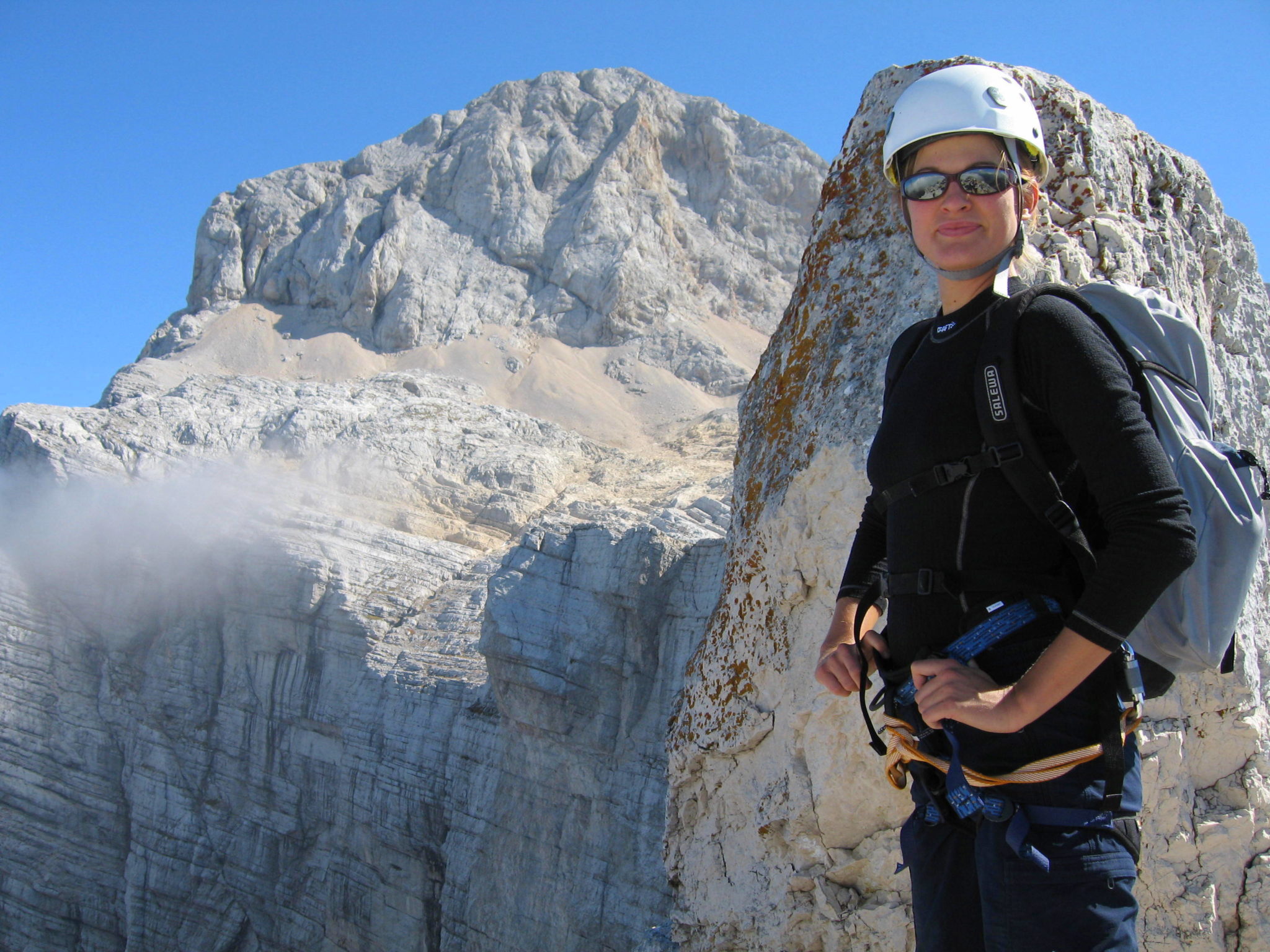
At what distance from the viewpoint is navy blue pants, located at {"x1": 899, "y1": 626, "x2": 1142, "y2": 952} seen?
161 cm

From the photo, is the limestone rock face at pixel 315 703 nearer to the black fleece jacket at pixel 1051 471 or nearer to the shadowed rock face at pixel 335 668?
the shadowed rock face at pixel 335 668

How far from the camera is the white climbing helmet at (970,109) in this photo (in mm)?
1942

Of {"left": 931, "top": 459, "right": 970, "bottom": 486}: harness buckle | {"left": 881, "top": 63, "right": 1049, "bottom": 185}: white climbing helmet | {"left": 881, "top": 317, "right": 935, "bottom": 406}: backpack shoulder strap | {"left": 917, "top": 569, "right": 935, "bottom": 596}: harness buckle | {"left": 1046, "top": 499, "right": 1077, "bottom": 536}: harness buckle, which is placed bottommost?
{"left": 917, "top": 569, "right": 935, "bottom": 596}: harness buckle

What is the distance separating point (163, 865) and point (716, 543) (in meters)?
11.2

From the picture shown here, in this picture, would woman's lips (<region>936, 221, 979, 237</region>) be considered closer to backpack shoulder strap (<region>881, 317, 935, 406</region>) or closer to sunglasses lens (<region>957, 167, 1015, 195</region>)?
sunglasses lens (<region>957, 167, 1015, 195</region>)

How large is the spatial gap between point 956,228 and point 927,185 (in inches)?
4.2

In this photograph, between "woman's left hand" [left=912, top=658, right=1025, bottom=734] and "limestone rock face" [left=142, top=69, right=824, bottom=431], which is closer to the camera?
"woman's left hand" [left=912, top=658, right=1025, bottom=734]

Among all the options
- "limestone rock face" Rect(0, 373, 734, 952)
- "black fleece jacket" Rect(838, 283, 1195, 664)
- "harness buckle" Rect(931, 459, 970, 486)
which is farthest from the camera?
"limestone rock face" Rect(0, 373, 734, 952)

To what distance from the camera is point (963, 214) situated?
193 cm

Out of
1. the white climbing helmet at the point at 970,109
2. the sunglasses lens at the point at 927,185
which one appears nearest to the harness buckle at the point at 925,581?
the sunglasses lens at the point at 927,185

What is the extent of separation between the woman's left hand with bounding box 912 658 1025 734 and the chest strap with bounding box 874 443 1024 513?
0.33 metres

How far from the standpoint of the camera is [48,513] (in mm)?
19031

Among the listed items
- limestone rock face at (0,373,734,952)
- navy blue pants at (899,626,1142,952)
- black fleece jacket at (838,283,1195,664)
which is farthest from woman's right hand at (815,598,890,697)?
limestone rock face at (0,373,734,952)

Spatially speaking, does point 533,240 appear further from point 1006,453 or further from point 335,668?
point 1006,453
